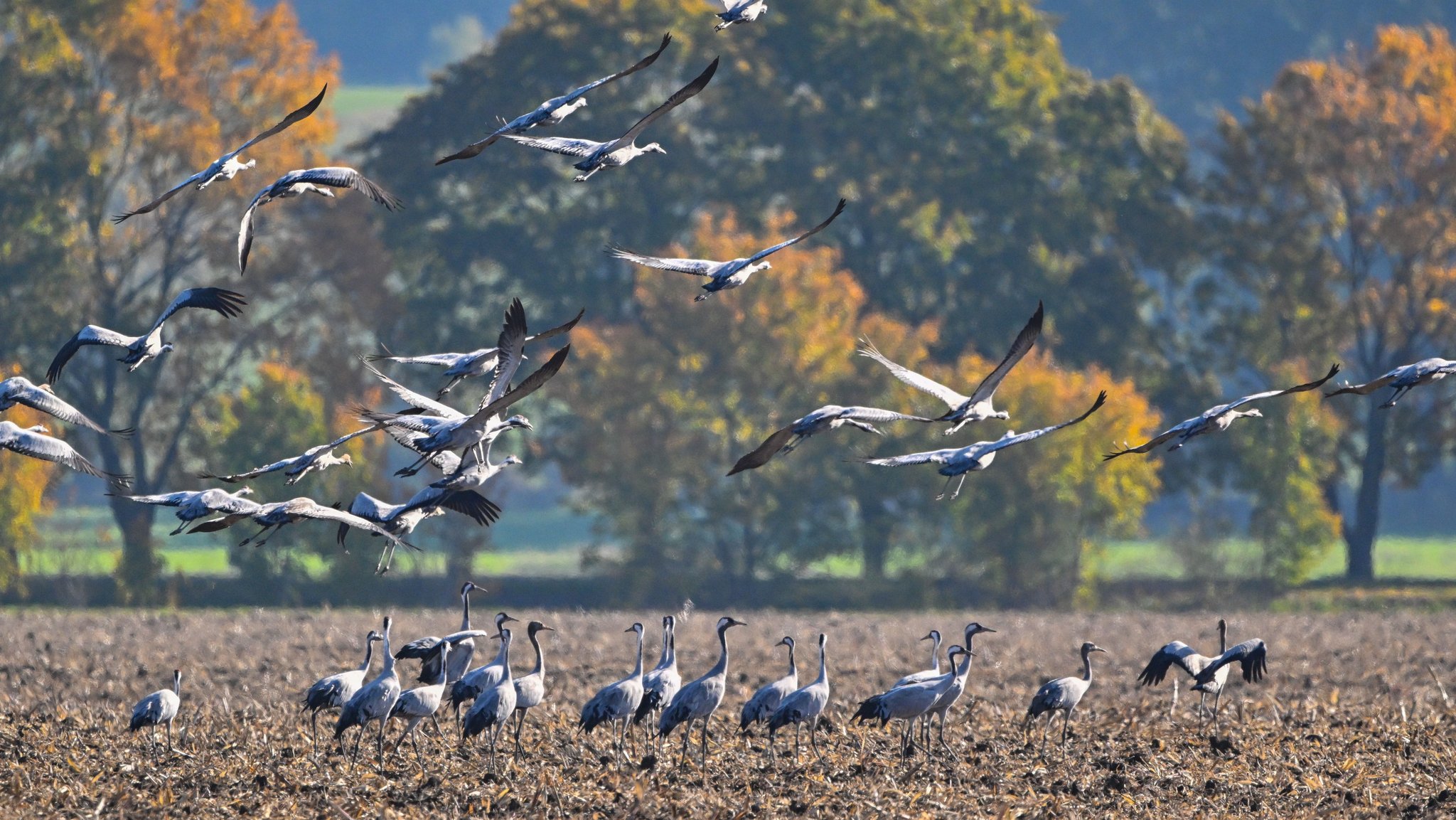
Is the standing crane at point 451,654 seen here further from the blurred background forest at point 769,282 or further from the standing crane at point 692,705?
the blurred background forest at point 769,282

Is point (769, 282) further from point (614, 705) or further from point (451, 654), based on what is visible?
point (614, 705)

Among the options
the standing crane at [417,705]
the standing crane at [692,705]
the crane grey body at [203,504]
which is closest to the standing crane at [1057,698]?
the standing crane at [692,705]

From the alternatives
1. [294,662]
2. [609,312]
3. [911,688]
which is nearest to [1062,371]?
[609,312]

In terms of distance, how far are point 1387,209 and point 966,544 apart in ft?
51.9

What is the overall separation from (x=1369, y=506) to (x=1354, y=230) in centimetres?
816

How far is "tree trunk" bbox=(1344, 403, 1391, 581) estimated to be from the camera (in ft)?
189

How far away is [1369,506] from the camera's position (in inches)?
2266

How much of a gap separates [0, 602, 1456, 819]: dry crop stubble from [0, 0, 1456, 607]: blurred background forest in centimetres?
2006

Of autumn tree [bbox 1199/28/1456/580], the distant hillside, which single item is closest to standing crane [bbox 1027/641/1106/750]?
autumn tree [bbox 1199/28/1456/580]

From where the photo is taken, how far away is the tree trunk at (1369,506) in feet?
189

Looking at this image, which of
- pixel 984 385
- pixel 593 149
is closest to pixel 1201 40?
pixel 593 149

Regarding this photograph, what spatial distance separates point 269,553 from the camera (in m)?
53.5

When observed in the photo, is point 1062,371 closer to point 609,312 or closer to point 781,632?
point 609,312

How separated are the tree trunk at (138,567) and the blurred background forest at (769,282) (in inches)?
4.8
